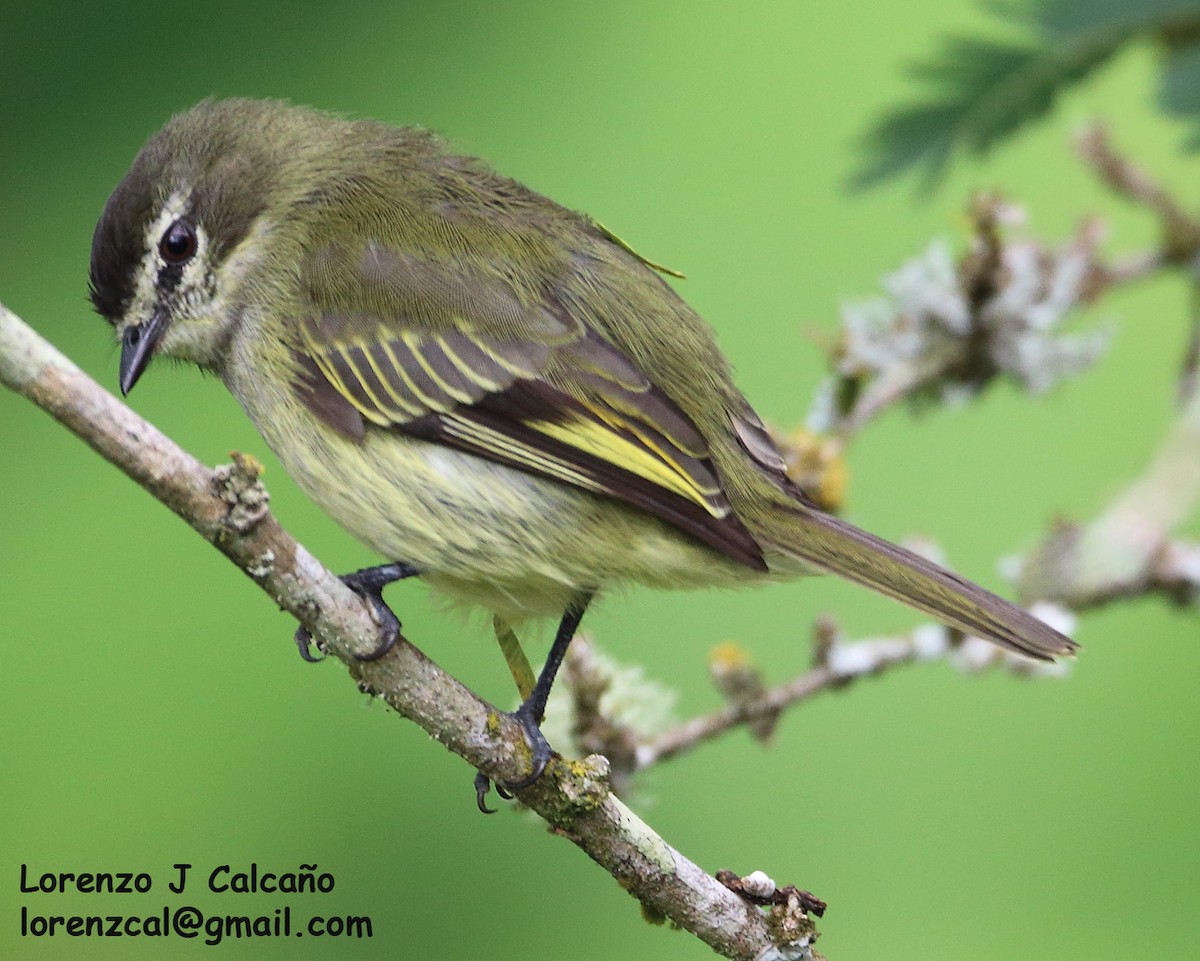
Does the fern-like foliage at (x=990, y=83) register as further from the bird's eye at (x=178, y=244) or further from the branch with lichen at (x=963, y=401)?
the bird's eye at (x=178, y=244)

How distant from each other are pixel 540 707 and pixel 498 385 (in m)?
0.45

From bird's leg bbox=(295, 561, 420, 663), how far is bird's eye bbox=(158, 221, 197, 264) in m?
0.66

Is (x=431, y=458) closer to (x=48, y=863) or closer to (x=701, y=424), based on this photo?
(x=701, y=424)

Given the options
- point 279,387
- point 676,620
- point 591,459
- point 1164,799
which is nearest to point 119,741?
point 676,620

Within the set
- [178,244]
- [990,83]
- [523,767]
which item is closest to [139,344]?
[178,244]

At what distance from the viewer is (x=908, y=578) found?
7.19 ft

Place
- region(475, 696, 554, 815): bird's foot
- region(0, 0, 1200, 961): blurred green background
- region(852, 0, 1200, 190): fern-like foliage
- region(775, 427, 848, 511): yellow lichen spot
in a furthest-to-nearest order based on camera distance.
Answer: region(0, 0, 1200, 961): blurred green background, region(775, 427, 848, 511): yellow lichen spot, region(852, 0, 1200, 190): fern-like foliage, region(475, 696, 554, 815): bird's foot

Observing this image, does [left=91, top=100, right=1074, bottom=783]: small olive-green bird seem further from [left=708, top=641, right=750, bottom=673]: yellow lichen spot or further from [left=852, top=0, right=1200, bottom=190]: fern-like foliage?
[left=852, top=0, right=1200, bottom=190]: fern-like foliage

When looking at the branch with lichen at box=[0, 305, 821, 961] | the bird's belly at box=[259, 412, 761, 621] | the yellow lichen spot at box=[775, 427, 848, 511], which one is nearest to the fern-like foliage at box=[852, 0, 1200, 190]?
the yellow lichen spot at box=[775, 427, 848, 511]

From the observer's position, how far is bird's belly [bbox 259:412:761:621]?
2.21 m

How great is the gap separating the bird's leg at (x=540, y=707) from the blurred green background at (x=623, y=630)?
0.56 metres

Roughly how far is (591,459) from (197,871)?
4.84 ft

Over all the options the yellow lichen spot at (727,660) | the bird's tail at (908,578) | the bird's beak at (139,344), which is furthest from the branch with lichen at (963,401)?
the bird's beak at (139,344)

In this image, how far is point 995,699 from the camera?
367cm
